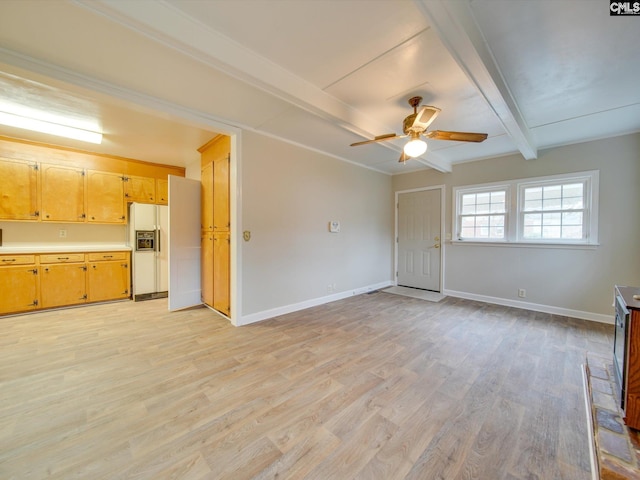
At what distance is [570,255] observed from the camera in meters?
3.73

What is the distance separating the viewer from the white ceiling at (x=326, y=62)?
1593mm

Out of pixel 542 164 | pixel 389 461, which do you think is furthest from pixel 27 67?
pixel 542 164

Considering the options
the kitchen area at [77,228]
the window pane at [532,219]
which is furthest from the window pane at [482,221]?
the kitchen area at [77,228]

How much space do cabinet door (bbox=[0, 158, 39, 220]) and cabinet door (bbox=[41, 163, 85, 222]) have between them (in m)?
0.10

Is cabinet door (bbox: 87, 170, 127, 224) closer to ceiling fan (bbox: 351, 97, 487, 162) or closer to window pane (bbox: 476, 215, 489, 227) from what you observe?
ceiling fan (bbox: 351, 97, 487, 162)

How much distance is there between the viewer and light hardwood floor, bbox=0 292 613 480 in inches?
53.6

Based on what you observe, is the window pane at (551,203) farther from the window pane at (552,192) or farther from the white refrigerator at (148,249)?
the white refrigerator at (148,249)

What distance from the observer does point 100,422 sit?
1638 mm

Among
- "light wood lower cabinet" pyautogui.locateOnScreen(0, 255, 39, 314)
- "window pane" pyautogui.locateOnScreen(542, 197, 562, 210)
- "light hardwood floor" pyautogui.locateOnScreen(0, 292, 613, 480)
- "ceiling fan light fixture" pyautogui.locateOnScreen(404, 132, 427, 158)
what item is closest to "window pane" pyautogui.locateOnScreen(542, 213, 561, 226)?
"window pane" pyautogui.locateOnScreen(542, 197, 562, 210)

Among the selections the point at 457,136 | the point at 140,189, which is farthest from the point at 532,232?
the point at 140,189

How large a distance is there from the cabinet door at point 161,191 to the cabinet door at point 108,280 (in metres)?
1.31

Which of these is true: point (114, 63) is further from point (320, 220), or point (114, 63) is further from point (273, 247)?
point (320, 220)

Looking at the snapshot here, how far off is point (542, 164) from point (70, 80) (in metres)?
6.00

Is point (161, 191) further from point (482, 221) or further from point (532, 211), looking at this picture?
point (532, 211)
